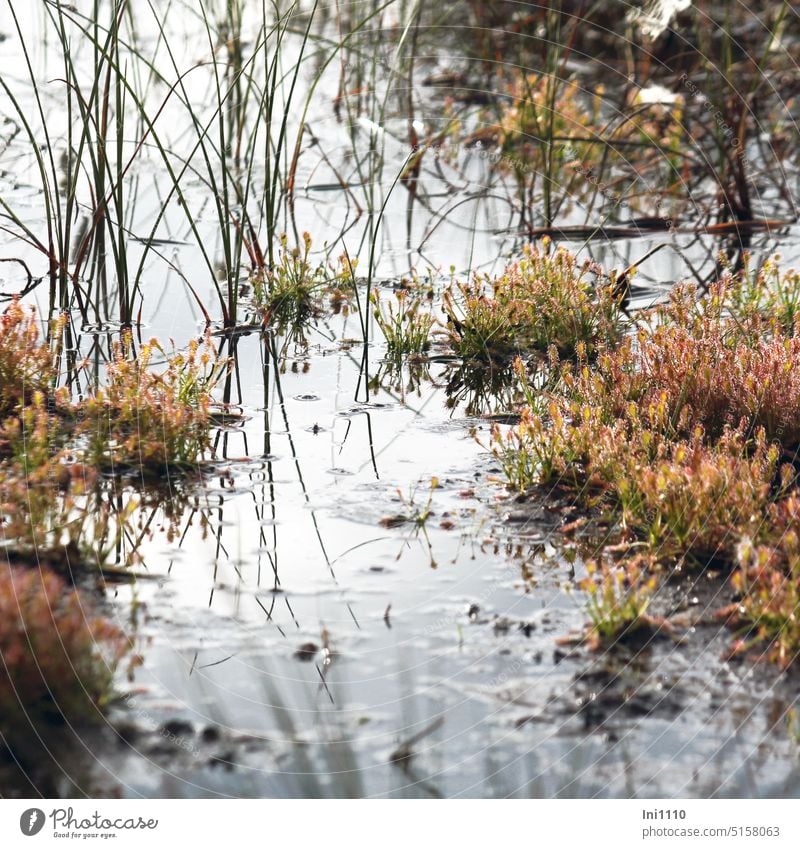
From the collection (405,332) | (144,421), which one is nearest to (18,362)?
(144,421)

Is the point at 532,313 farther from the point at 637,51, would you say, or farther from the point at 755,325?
the point at 637,51

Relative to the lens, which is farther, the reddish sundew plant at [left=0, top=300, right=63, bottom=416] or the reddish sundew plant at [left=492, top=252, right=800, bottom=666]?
the reddish sundew plant at [left=0, top=300, right=63, bottom=416]

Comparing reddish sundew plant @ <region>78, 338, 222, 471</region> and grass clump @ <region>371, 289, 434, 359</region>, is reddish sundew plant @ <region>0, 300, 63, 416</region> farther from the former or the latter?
grass clump @ <region>371, 289, 434, 359</region>

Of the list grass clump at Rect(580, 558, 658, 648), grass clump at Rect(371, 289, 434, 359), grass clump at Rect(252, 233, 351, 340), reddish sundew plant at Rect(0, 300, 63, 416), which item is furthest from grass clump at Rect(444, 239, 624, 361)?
grass clump at Rect(580, 558, 658, 648)

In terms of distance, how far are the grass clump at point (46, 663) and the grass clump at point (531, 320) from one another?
3.03 m

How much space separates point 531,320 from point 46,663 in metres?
3.47

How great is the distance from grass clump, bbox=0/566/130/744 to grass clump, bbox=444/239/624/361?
3027 millimetres

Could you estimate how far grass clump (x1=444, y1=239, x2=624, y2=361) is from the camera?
226 inches

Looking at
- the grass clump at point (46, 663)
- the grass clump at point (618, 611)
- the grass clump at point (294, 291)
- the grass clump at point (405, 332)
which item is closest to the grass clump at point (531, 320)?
the grass clump at point (405, 332)

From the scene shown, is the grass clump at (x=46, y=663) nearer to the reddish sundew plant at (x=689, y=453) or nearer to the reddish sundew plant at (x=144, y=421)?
the reddish sundew plant at (x=144, y=421)

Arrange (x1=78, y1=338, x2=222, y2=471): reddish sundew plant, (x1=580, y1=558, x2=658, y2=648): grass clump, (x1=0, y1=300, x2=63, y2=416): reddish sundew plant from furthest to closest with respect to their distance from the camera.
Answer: (x1=0, y1=300, x2=63, y2=416): reddish sundew plant < (x1=78, y1=338, x2=222, y2=471): reddish sundew plant < (x1=580, y1=558, x2=658, y2=648): grass clump

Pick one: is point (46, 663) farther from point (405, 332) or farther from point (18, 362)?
point (405, 332)

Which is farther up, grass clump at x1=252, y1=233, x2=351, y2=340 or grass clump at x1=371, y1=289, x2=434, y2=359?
grass clump at x1=252, y1=233, x2=351, y2=340

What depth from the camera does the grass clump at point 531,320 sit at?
5.73m
